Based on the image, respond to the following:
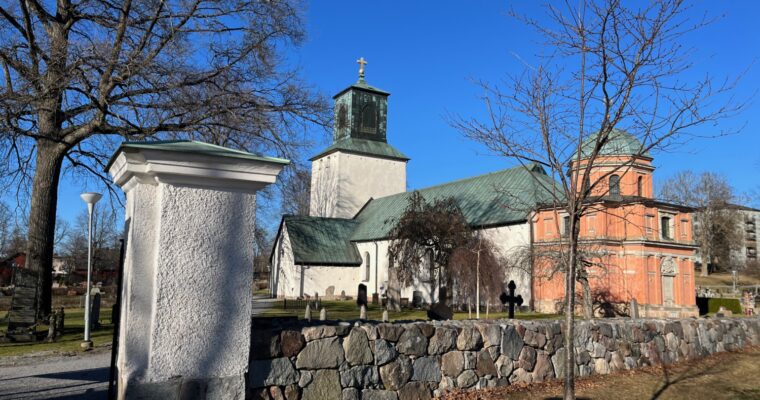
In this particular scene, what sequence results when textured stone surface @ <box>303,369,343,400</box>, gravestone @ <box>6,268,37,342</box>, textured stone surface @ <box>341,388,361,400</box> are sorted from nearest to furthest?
textured stone surface @ <box>303,369,343,400</box>
textured stone surface @ <box>341,388,361,400</box>
gravestone @ <box>6,268,37,342</box>

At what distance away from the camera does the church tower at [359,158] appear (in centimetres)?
4116

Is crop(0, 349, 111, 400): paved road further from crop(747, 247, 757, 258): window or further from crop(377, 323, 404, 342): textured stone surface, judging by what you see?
crop(747, 247, 757, 258): window

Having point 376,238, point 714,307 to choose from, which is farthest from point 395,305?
point 714,307

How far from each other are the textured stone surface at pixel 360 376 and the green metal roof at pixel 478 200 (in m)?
18.1

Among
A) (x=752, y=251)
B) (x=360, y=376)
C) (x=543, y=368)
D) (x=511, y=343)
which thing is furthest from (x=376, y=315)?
(x=752, y=251)

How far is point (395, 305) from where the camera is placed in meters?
26.3

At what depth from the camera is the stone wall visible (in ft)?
16.6

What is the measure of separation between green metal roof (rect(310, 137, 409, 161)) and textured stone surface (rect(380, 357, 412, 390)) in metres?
35.4

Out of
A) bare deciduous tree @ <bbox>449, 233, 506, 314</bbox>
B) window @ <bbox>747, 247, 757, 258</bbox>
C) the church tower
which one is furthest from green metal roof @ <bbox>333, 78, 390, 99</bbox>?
window @ <bbox>747, 247, 757, 258</bbox>

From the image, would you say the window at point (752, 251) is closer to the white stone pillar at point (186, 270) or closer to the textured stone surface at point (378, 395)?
the textured stone surface at point (378, 395)

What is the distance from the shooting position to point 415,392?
5867mm

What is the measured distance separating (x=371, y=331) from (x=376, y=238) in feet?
94.8

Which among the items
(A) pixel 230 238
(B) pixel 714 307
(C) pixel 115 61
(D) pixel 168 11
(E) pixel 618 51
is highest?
(D) pixel 168 11

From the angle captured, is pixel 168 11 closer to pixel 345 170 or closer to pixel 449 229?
pixel 449 229
